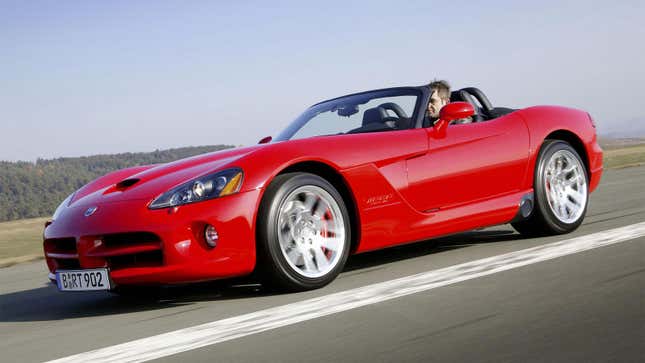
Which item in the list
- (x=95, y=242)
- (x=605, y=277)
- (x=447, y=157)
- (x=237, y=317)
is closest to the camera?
(x=237, y=317)

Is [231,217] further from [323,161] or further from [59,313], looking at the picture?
[59,313]

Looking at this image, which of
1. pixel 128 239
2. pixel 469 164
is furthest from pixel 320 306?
pixel 469 164

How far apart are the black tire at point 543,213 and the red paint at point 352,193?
0.08m

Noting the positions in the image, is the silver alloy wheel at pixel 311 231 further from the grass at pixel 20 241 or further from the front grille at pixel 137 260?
the grass at pixel 20 241

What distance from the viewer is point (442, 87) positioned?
6348mm

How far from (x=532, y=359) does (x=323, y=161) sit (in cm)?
236

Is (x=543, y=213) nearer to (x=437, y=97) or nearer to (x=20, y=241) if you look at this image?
(x=437, y=97)

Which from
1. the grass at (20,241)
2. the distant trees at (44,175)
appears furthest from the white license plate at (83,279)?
the distant trees at (44,175)

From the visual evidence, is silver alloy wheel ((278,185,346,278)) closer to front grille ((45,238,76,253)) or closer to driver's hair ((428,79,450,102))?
front grille ((45,238,76,253))

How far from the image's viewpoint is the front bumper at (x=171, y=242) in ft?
14.3

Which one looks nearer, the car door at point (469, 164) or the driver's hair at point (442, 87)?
the car door at point (469, 164)

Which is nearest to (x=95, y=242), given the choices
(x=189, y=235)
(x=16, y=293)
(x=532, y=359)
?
(x=189, y=235)

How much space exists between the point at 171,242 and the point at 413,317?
147cm

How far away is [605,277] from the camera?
14.0 feet
